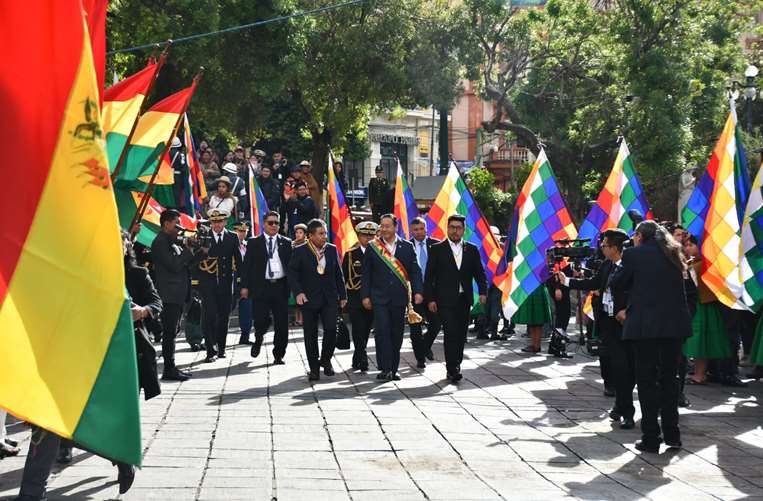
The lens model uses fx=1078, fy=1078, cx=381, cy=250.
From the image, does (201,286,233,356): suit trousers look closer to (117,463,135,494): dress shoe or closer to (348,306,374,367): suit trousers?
(348,306,374,367): suit trousers

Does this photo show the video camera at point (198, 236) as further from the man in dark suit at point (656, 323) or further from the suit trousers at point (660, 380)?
the suit trousers at point (660, 380)

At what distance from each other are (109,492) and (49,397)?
220 centimetres

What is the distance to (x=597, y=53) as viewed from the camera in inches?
1188

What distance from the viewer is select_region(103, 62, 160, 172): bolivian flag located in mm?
8695

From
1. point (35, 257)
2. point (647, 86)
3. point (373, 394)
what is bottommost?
point (373, 394)

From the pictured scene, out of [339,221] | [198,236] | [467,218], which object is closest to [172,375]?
[198,236]

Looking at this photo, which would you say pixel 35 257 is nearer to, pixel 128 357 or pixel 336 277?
pixel 128 357

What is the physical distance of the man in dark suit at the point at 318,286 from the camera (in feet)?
40.7

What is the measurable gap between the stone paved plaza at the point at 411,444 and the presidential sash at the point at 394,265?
840 mm

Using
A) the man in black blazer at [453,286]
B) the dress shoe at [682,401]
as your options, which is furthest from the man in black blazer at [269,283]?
the dress shoe at [682,401]

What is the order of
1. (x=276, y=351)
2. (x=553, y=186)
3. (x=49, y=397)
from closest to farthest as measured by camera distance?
1. (x=49, y=397)
2. (x=276, y=351)
3. (x=553, y=186)

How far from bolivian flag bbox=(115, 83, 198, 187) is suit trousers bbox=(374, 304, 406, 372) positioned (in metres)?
3.26

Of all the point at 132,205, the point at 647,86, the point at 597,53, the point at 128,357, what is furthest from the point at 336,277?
the point at 597,53

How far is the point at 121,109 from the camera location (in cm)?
898
